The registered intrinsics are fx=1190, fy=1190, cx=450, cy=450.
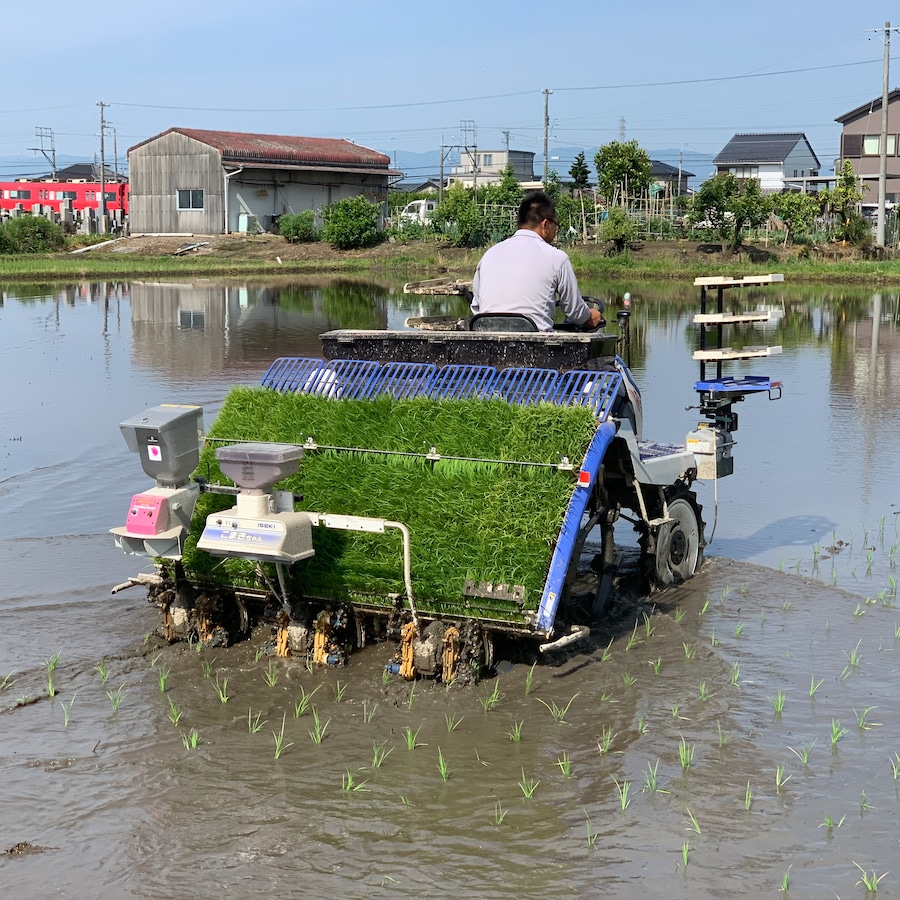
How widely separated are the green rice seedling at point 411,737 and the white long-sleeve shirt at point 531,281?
2.53 meters

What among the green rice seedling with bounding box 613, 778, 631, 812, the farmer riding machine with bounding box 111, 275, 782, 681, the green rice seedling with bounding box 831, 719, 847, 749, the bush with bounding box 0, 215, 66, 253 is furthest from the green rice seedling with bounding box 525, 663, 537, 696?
the bush with bounding box 0, 215, 66, 253

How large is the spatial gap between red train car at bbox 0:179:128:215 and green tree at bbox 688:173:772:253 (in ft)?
123

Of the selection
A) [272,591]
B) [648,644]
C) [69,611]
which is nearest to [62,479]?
[69,611]

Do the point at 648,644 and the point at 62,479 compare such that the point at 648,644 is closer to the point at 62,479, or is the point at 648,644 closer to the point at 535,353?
the point at 535,353

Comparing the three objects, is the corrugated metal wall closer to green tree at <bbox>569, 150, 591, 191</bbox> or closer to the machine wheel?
green tree at <bbox>569, 150, 591, 191</bbox>

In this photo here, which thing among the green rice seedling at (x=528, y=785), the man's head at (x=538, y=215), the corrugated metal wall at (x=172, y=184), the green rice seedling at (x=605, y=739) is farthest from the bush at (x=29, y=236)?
the green rice seedling at (x=528, y=785)

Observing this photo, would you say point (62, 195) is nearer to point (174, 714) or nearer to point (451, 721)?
point (174, 714)

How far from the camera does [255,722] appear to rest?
5.36 m

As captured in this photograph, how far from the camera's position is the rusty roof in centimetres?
5528

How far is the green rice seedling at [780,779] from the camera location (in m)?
4.79

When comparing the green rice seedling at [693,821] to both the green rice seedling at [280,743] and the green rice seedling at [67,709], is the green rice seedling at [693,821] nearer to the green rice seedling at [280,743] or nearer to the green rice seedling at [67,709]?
the green rice seedling at [280,743]

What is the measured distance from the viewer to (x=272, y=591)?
19.3 feet

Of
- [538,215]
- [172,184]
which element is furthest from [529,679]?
[172,184]

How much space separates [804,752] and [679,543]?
2575 mm
